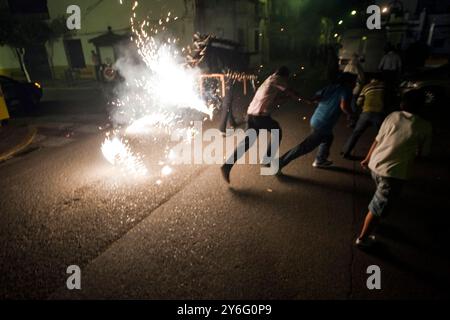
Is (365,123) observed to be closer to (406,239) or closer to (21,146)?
(406,239)

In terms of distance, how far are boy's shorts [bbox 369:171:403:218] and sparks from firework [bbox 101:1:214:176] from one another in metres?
3.72

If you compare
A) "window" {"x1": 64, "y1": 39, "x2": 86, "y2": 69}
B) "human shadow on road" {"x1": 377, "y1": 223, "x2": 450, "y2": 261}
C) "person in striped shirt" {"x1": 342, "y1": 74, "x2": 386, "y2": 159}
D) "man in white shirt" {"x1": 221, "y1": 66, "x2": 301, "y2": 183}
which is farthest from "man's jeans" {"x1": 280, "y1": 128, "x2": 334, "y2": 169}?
"window" {"x1": 64, "y1": 39, "x2": 86, "y2": 69}

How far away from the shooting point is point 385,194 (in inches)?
121

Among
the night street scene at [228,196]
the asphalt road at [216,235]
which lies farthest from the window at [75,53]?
the asphalt road at [216,235]

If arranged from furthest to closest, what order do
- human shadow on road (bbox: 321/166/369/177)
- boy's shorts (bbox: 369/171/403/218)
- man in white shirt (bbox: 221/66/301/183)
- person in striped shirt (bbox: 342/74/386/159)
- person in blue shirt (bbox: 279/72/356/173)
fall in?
person in striped shirt (bbox: 342/74/386/159)
human shadow on road (bbox: 321/166/369/177)
man in white shirt (bbox: 221/66/301/183)
person in blue shirt (bbox: 279/72/356/173)
boy's shorts (bbox: 369/171/403/218)

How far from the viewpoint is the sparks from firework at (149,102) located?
22.0 feet

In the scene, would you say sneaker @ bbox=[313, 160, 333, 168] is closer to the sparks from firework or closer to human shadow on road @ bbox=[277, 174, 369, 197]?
human shadow on road @ bbox=[277, 174, 369, 197]

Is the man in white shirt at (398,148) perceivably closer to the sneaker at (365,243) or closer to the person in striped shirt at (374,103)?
the sneaker at (365,243)

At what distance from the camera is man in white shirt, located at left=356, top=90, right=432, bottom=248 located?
2914mm

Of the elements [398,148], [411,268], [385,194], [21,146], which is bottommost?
[411,268]

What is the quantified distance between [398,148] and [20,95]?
12887mm

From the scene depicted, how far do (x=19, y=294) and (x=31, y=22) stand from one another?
71.8ft

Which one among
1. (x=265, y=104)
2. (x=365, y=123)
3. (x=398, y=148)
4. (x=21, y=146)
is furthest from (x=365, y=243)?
(x=21, y=146)

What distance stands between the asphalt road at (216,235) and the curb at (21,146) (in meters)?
1.32
